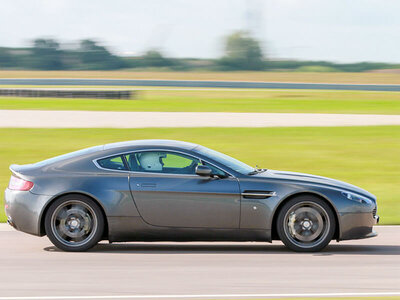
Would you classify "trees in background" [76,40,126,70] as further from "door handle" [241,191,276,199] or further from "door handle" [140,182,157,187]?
"door handle" [241,191,276,199]

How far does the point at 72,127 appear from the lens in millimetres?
23500

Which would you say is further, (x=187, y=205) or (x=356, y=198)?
(x=356, y=198)

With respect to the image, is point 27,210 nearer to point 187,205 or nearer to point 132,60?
point 187,205

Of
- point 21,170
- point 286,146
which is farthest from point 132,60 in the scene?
point 21,170

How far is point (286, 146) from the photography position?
1956cm

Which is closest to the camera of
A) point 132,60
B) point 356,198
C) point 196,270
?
point 196,270

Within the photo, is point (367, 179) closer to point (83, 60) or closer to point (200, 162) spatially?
point (200, 162)

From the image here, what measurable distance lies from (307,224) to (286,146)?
12.0 m

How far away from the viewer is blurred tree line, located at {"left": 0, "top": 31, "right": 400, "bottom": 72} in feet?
333

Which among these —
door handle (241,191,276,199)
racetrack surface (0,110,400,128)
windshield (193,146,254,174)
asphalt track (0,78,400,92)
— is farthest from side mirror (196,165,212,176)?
asphalt track (0,78,400,92)

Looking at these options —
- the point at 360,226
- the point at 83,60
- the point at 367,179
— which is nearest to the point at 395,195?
the point at 367,179

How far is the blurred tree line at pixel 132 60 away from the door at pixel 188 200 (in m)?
92.9

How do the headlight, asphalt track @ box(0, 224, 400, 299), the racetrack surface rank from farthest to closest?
1. the racetrack surface
2. the headlight
3. asphalt track @ box(0, 224, 400, 299)

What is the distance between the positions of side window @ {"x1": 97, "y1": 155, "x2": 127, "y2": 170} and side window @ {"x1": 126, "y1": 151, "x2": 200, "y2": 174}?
81 mm
